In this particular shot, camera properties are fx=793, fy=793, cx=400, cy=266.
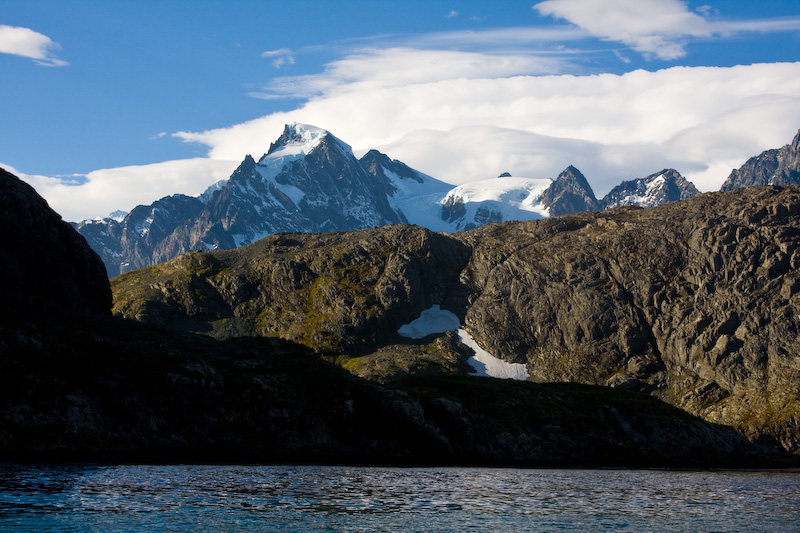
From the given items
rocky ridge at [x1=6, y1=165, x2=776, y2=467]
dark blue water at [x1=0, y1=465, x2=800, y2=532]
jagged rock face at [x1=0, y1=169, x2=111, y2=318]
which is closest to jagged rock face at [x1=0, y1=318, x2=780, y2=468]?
rocky ridge at [x1=6, y1=165, x2=776, y2=467]

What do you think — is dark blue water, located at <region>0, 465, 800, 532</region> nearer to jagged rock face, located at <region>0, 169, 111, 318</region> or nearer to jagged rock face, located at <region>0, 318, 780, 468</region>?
jagged rock face, located at <region>0, 318, 780, 468</region>

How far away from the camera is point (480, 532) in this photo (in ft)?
224

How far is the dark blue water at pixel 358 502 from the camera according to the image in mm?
69188

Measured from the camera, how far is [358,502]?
3332 inches

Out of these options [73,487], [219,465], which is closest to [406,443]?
[219,465]

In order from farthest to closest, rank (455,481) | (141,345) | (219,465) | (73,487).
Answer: (141,345), (219,465), (455,481), (73,487)

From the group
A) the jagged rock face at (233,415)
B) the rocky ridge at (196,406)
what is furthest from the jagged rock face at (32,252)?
the jagged rock face at (233,415)

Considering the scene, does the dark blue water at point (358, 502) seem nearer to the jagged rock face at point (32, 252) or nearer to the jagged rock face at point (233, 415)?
the jagged rock face at point (233, 415)

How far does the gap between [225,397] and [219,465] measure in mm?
34185

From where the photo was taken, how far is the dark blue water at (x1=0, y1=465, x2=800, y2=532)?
69.2 meters

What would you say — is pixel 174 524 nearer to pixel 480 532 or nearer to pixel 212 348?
pixel 480 532

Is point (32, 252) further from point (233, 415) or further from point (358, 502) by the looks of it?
point (358, 502)

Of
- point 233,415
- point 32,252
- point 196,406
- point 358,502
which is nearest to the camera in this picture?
point 358,502

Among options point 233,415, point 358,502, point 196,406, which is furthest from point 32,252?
point 358,502
